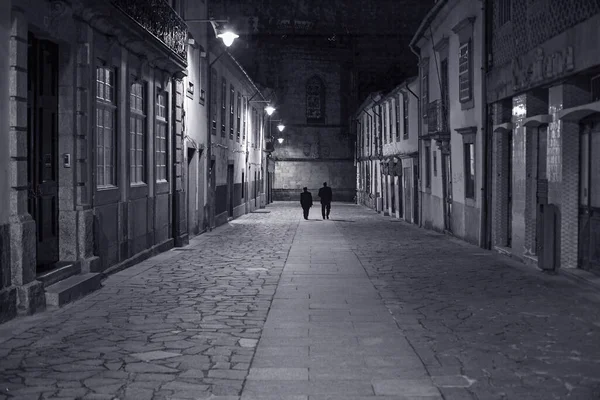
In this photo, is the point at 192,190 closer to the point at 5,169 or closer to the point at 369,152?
the point at 5,169

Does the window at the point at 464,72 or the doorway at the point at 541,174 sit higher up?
the window at the point at 464,72

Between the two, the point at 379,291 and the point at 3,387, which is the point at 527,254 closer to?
the point at 379,291

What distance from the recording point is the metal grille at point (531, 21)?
1198 centimetres

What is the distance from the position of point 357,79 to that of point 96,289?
148 ft

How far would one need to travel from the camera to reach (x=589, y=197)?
1209 cm

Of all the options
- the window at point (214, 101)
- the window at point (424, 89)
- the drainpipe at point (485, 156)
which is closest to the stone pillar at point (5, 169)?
the drainpipe at point (485, 156)

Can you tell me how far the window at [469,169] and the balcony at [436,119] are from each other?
2.62 m

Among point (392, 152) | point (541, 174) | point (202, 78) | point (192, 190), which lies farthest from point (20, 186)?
point (392, 152)

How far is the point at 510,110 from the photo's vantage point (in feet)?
54.7

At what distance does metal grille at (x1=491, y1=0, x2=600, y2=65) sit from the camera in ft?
39.3

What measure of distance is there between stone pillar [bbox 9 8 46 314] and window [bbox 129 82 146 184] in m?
5.37

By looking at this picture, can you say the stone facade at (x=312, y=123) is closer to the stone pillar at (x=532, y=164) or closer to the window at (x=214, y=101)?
the window at (x=214, y=101)

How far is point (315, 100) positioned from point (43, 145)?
44808mm

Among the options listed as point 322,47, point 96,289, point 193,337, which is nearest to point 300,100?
point 322,47
